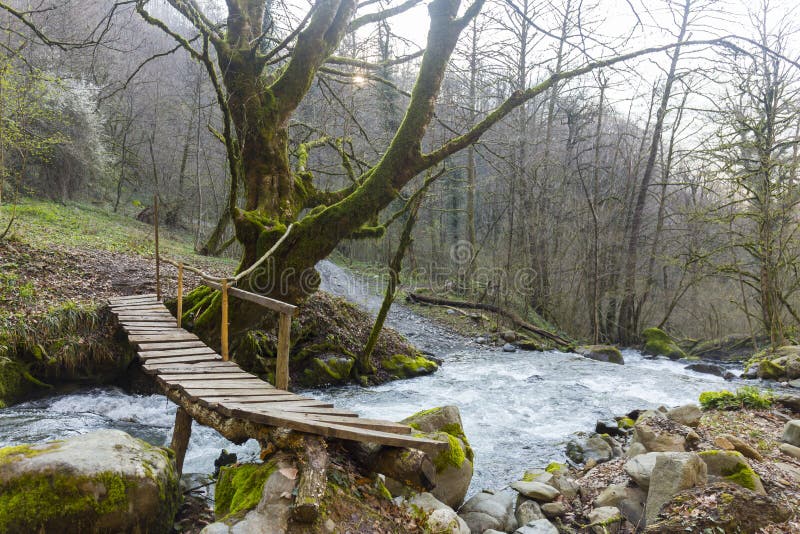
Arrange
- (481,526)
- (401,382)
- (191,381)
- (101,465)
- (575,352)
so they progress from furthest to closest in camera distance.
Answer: (575,352) → (401,382) → (191,381) → (481,526) → (101,465)

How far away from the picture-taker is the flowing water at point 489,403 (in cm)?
598

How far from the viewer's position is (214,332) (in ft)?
24.0

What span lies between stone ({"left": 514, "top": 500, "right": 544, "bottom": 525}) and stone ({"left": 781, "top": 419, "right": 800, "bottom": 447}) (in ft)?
10.5

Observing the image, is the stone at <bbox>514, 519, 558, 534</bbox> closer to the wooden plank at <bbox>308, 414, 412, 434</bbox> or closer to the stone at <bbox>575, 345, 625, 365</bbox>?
the wooden plank at <bbox>308, 414, 412, 434</bbox>

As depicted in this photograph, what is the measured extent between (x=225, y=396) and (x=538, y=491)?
302 centimetres

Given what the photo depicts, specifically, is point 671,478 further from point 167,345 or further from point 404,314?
point 404,314

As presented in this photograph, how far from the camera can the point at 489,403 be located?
8.48 meters

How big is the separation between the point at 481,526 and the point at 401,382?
19.4ft

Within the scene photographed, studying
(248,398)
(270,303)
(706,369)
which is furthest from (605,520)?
(706,369)

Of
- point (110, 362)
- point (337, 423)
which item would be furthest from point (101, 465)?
point (110, 362)

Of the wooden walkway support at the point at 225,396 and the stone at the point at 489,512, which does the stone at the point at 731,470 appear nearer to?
the stone at the point at 489,512

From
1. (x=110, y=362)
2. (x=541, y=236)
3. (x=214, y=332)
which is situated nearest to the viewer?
(x=214, y=332)

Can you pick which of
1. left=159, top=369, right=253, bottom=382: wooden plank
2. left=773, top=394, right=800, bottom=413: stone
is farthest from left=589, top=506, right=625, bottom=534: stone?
left=773, top=394, right=800, bottom=413: stone

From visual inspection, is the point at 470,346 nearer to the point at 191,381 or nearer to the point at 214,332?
the point at 214,332
